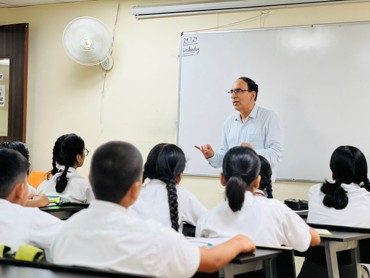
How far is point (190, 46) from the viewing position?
5035 millimetres

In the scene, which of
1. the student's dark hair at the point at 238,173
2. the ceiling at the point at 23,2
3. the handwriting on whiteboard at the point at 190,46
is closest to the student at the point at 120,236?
the student's dark hair at the point at 238,173

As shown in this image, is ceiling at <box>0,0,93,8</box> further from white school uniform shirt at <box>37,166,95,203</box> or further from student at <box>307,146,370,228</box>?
student at <box>307,146,370,228</box>

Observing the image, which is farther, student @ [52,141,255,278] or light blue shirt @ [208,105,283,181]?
light blue shirt @ [208,105,283,181]

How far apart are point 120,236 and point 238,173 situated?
3.15 ft

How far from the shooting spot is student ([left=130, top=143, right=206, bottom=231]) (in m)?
2.65

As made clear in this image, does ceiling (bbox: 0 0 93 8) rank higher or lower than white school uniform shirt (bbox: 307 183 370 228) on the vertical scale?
higher

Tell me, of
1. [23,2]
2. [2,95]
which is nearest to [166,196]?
[2,95]

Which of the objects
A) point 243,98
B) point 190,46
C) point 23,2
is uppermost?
point 23,2

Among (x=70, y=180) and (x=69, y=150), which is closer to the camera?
(x=70, y=180)

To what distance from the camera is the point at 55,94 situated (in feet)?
18.5

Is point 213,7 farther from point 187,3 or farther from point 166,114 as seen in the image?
point 166,114

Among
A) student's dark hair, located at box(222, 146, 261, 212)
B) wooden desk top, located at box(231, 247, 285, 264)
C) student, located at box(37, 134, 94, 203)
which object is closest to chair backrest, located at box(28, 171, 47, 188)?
student, located at box(37, 134, 94, 203)

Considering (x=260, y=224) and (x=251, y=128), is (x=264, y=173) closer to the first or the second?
(x=260, y=224)

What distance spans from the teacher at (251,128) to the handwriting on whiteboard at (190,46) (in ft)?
1.72
